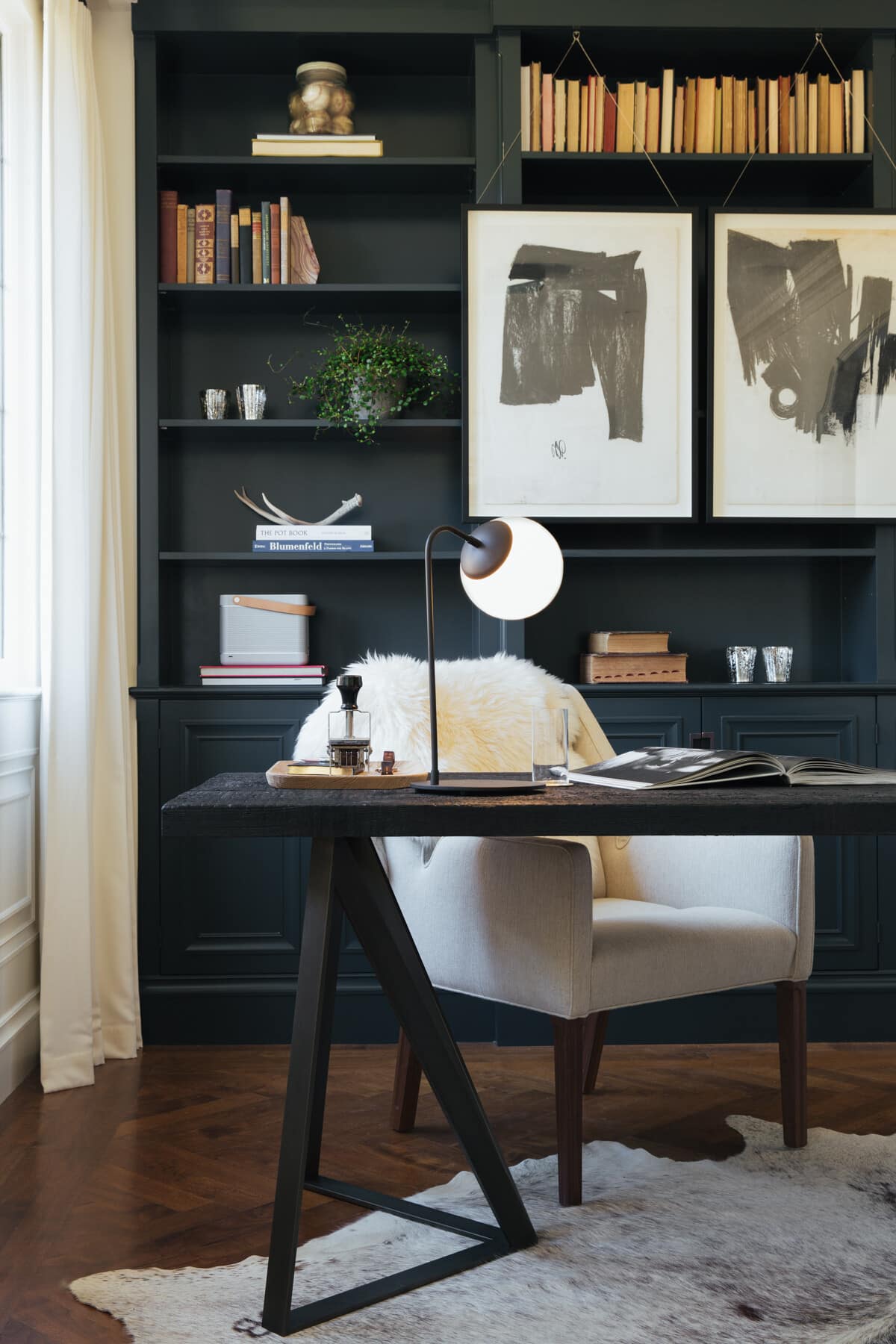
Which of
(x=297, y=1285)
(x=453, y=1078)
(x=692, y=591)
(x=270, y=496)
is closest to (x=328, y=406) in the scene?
(x=270, y=496)

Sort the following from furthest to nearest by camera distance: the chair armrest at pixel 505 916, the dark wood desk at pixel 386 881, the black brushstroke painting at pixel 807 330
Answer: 1. the black brushstroke painting at pixel 807 330
2. the chair armrest at pixel 505 916
3. the dark wood desk at pixel 386 881

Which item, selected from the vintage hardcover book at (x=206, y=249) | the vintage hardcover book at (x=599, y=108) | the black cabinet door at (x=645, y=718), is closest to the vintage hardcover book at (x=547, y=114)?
the vintage hardcover book at (x=599, y=108)

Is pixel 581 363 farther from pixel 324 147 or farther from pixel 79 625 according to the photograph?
pixel 79 625

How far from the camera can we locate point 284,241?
314 cm

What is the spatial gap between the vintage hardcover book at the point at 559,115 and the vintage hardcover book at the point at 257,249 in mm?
814

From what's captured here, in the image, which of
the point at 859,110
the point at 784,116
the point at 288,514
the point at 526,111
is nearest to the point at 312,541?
the point at 288,514

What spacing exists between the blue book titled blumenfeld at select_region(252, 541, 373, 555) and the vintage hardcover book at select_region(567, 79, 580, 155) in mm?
1191

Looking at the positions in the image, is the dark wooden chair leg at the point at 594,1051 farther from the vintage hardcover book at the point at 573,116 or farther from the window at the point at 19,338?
the vintage hardcover book at the point at 573,116

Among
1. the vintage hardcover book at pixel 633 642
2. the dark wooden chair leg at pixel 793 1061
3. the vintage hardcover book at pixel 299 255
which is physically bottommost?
the dark wooden chair leg at pixel 793 1061

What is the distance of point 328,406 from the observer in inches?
124

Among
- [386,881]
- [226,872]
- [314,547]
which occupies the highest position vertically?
[314,547]

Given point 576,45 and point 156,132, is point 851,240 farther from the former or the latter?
point 156,132

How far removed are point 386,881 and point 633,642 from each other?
1.55 meters

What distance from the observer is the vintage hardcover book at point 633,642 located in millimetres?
3156
